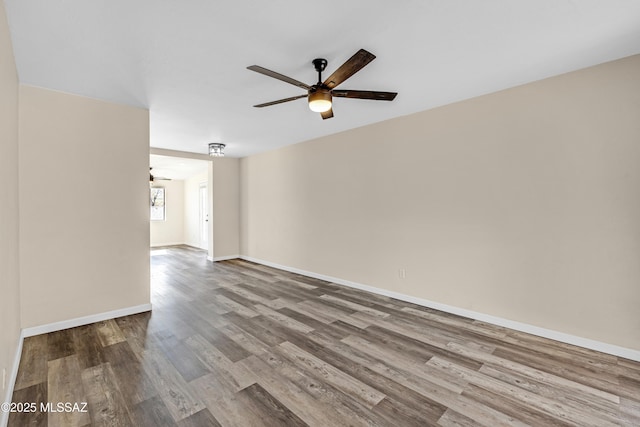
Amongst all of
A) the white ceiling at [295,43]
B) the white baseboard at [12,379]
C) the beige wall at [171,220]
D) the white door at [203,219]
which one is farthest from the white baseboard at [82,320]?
the beige wall at [171,220]

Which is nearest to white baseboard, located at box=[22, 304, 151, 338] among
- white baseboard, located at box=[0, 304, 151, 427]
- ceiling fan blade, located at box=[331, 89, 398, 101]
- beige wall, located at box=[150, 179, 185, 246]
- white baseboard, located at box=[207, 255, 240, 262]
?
white baseboard, located at box=[0, 304, 151, 427]

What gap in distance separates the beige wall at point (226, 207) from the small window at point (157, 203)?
4.10m

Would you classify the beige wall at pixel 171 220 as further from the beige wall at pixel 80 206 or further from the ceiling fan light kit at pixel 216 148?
the beige wall at pixel 80 206

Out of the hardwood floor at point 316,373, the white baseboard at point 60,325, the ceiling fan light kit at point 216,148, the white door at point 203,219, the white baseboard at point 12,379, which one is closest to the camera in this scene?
the white baseboard at point 12,379

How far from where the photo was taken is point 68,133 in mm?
2986

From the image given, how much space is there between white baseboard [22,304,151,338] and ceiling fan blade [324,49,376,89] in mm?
3411

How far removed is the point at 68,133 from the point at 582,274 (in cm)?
543

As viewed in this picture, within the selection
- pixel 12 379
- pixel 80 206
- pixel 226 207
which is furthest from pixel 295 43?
pixel 226 207

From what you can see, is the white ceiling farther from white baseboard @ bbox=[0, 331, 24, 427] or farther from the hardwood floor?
the hardwood floor

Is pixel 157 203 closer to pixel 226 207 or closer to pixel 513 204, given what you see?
pixel 226 207

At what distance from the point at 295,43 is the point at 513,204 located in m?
2.70

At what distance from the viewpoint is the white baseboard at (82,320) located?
2773 mm

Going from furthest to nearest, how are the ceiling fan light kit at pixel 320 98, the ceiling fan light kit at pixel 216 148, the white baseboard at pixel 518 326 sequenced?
the ceiling fan light kit at pixel 216 148 → the white baseboard at pixel 518 326 → the ceiling fan light kit at pixel 320 98

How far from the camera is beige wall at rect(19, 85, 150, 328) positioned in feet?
9.13
